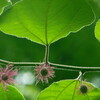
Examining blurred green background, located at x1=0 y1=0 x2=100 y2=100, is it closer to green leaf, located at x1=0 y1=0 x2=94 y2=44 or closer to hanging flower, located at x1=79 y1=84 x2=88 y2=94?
hanging flower, located at x1=79 y1=84 x2=88 y2=94

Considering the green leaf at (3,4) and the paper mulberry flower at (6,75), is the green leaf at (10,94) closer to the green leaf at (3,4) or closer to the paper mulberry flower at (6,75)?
the paper mulberry flower at (6,75)

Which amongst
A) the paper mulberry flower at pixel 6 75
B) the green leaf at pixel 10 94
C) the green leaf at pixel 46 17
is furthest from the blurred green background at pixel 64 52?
the green leaf at pixel 46 17

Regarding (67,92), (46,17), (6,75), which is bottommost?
(67,92)

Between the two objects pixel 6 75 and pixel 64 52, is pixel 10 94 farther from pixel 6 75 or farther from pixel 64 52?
pixel 64 52

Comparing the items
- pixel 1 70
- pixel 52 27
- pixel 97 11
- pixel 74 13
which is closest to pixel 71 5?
pixel 74 13

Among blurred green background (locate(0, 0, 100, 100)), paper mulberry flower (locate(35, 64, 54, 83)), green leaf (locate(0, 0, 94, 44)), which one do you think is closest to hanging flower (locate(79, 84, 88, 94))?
paper mulberry flower (locate(35, 64, 54, 83))

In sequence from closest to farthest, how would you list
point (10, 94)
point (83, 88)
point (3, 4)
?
point (3, 4) < point (83, 88) < point (10, 94)

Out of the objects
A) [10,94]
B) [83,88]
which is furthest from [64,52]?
[83,88]
